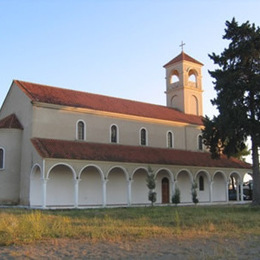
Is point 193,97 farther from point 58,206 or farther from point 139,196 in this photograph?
point 58,206

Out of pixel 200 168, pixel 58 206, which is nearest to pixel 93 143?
pixel 58 206

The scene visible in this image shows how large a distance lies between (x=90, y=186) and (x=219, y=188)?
15921mm

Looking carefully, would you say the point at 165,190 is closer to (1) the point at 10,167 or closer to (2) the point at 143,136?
(2) the point at 143,136

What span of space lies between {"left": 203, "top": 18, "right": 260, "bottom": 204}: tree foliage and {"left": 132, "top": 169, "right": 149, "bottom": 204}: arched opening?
10.0 metres

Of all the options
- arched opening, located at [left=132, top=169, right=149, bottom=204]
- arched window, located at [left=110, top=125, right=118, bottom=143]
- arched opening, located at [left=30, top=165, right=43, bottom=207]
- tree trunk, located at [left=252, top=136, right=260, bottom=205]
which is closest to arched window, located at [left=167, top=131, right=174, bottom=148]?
arched opening, located at [left=132, top=169, right=149, bottom=204]

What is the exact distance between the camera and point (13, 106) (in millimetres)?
33750

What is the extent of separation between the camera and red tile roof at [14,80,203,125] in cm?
3194

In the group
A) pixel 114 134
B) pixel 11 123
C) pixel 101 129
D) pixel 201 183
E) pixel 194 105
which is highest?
pixel 194 105

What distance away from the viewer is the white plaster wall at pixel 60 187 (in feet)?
98.4

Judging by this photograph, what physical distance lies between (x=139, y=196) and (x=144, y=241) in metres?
23.2

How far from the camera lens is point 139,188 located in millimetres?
34875

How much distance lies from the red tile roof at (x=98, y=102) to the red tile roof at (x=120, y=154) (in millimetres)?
3352

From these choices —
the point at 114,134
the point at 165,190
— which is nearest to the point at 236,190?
the point at 165,190

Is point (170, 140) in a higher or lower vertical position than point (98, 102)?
lower
